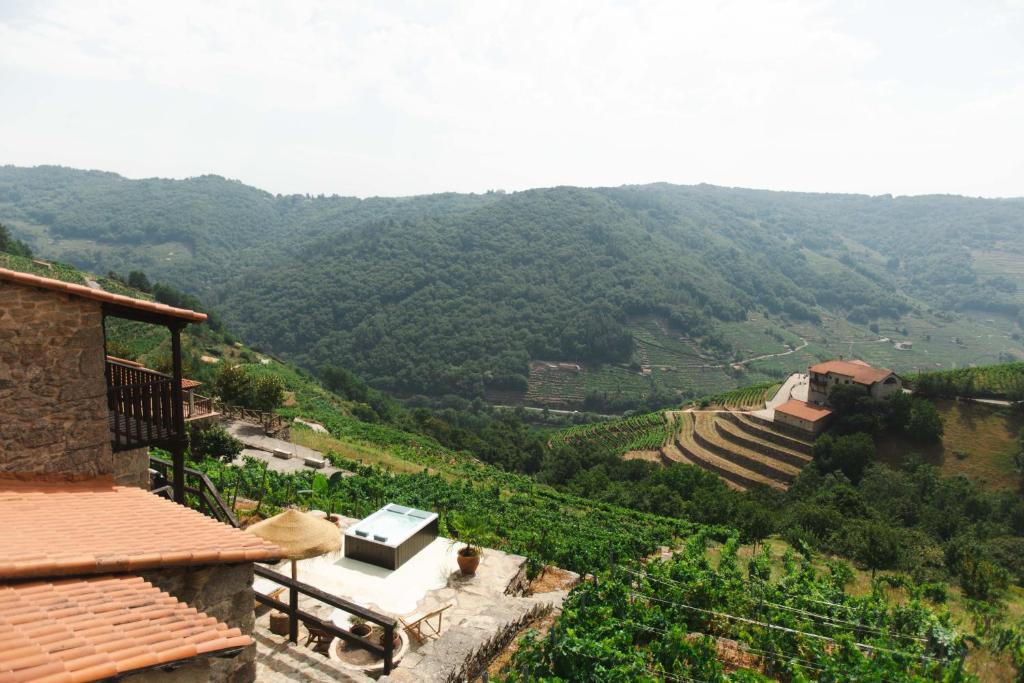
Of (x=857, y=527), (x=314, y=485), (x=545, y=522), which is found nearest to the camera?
(x=314, y=485)

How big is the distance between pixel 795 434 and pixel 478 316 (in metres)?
85.0

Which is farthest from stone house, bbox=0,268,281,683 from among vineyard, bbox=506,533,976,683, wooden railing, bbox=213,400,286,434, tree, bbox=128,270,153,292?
tree, bbox=128,270,153,292

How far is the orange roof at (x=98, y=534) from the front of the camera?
470cm

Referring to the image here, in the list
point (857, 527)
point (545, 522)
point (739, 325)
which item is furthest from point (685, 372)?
point (545, 522)

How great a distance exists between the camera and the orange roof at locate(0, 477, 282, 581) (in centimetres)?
470

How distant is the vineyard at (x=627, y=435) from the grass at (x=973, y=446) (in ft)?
61.5

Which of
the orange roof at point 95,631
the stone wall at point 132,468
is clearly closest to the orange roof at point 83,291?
the stone wall at point 132,468

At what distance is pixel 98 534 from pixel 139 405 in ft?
9.08

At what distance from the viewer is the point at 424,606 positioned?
33.1ft

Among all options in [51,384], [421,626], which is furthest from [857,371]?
Result: [51,384]

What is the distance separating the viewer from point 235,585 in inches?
226

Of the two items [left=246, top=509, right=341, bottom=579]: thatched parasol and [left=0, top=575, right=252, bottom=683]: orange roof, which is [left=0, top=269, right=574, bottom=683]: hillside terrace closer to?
[left=0, top=575, right=252, bottom=683]: orange roof

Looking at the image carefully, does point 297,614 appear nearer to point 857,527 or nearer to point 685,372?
point 857,527

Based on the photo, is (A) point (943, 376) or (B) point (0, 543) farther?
(A) point (943, 376)
